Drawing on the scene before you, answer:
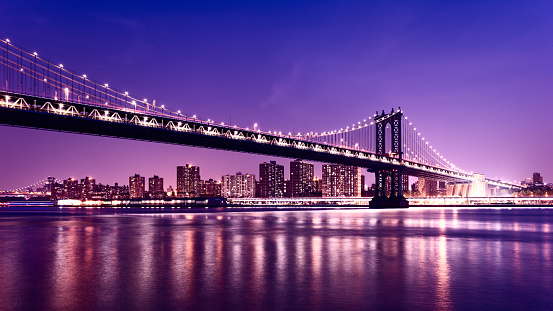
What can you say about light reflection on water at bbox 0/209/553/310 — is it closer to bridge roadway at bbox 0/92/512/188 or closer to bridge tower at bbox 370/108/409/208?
bridge roadway at bbox 0/92/512/188

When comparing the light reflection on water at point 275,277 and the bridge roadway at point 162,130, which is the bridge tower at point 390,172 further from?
the light reflection on water at point 275,277

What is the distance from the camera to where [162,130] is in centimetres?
6844

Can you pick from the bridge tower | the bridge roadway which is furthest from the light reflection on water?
the bridge tower

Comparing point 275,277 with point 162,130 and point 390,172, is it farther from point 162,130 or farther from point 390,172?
point 390,172

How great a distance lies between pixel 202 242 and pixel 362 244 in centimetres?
822

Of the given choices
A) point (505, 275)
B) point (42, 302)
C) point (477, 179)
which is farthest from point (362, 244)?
point (477, 179)

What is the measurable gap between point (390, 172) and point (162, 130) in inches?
2282

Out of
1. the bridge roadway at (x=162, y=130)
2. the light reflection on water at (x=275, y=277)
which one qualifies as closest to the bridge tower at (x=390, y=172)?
the bridge roadway at (x=162, y=130)

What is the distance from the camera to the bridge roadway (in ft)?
184

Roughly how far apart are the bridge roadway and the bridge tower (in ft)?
8.95

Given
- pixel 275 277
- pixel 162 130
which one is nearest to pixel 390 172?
pixel 162 130

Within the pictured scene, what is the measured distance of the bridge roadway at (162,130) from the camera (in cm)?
5622

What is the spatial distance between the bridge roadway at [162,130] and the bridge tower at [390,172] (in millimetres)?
2729

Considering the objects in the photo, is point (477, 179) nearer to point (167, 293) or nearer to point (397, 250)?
point (397, 250)
